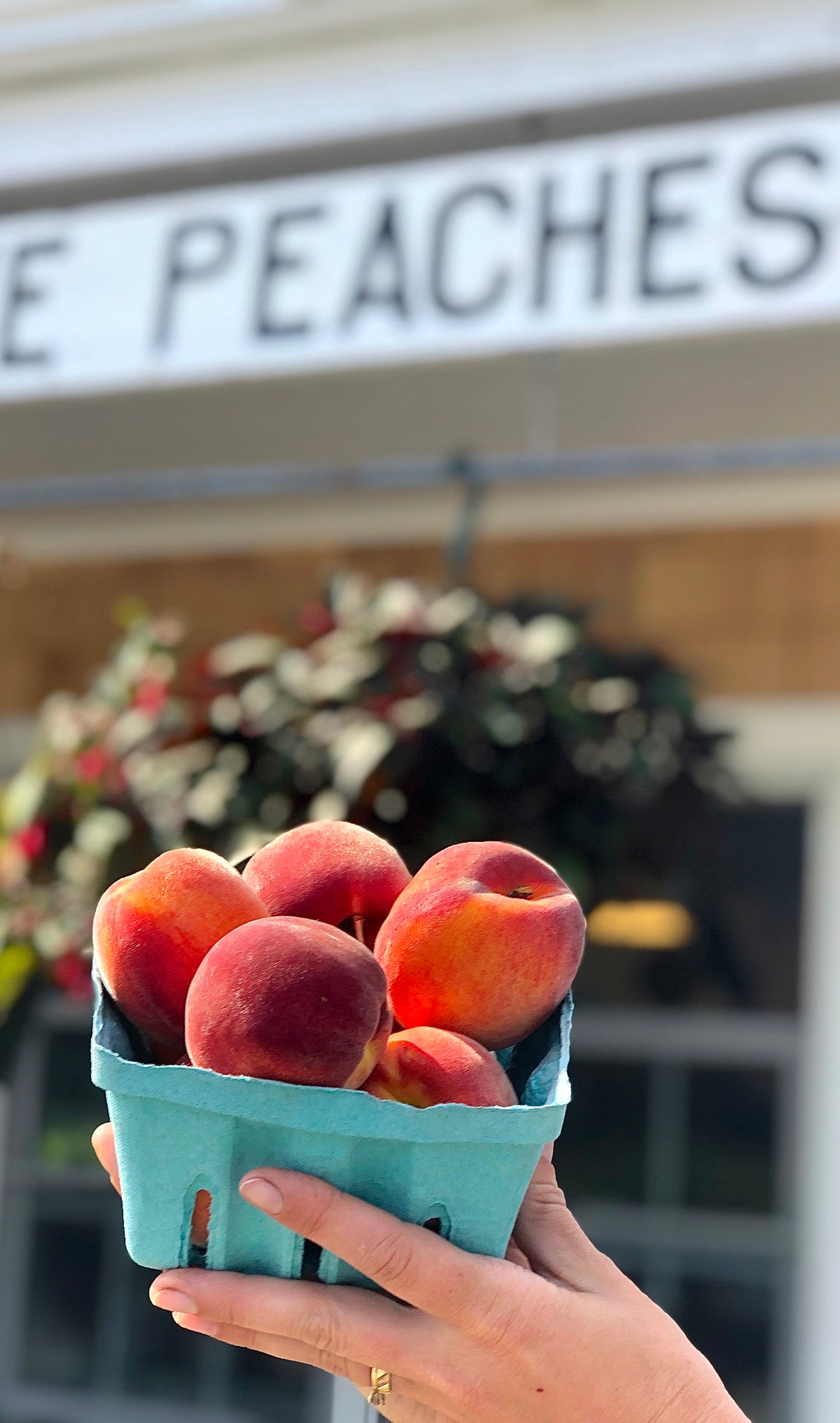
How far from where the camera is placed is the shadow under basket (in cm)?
71

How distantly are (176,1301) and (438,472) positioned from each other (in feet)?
5.49

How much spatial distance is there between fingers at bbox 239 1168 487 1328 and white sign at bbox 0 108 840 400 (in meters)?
1.47

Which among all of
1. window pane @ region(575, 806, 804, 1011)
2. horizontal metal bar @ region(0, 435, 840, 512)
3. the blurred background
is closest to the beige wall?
the blurred background

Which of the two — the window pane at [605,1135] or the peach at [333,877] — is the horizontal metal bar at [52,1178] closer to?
the window pane at [605,1135]

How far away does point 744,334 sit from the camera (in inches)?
109

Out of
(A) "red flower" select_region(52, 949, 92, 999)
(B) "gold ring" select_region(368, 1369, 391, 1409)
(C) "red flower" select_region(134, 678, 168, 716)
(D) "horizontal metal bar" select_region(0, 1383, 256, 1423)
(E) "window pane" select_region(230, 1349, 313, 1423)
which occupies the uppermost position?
(C) "red flower" select_region(134, 678, 168, 716)

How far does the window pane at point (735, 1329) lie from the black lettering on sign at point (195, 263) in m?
2.05

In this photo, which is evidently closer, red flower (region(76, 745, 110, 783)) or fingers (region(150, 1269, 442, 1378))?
fingers (region(150, 1269, 442, 1378))

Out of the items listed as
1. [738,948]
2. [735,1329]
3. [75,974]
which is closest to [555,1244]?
[75,974]

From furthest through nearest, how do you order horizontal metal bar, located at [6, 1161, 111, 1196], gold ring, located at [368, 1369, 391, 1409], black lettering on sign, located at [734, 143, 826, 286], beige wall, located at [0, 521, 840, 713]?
horizontal metal bar, located at [6, 1161, 111, 1196]
beige wall, located at [0, 521, 840, 713]
black lettering on sign, located at [734, 143, 826, 286]
gold ring, located at [368, 1369, 391, 1409]

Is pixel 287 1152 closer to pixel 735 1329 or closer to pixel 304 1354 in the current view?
pixel 304 1354

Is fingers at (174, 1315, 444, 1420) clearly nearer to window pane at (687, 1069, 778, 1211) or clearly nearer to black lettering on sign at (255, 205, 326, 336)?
black lettering on sign at (255, 205, 326, 336)

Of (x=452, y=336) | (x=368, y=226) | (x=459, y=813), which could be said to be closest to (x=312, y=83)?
(x=368, y=226)

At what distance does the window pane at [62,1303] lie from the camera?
11.4ft
